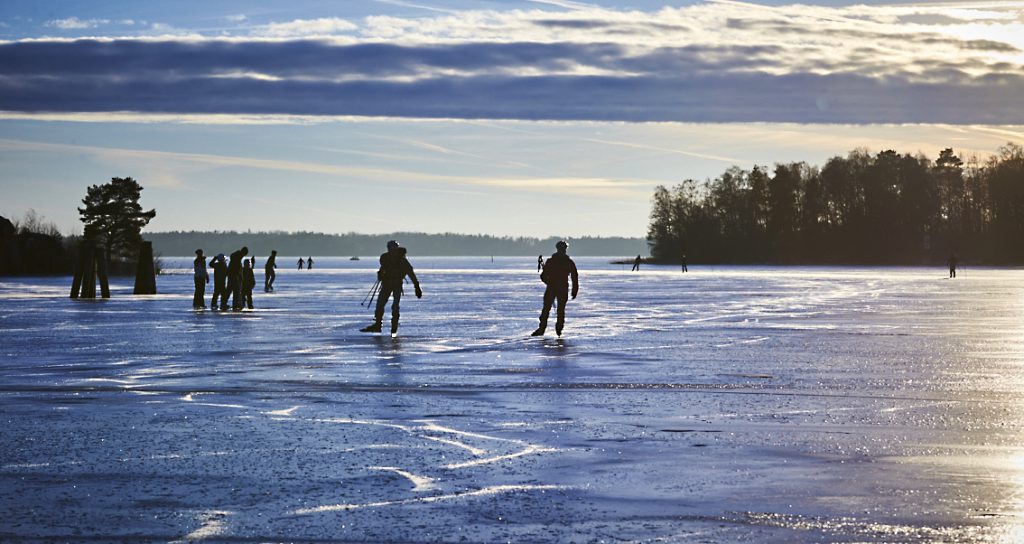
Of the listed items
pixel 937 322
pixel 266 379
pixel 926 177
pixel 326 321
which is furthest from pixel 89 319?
pixel 926 177

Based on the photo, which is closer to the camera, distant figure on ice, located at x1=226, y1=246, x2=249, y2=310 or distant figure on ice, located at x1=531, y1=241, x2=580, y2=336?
distant figure on ice, located at x1=531, y1=241, x2=580, y2=336

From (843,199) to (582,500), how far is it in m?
170

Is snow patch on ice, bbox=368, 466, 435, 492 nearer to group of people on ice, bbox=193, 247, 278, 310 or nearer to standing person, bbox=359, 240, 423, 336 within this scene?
standing person, bbox=359, 240, 423, 336

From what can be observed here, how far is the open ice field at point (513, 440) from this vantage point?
7039 millimetres

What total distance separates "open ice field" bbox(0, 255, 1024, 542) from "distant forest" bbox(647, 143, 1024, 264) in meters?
144

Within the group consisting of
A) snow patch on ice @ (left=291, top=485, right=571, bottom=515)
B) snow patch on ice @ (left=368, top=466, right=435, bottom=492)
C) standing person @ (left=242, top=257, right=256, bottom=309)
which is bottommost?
snow patch on ice @ (left=368, top=466, right=435, bottom=492)

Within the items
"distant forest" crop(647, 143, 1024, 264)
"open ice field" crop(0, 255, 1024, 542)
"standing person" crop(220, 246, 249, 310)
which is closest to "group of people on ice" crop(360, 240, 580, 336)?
"open ice field" crop(0, 255, 1024, 542)

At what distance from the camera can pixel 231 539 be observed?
659cm

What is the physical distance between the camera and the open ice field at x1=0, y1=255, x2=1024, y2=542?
7.04 m

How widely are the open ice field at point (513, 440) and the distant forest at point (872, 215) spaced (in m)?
144

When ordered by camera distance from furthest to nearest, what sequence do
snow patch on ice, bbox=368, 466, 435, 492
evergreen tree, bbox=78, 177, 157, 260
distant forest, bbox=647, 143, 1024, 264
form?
distant forest, bbox=647, 143, 1024, 264
evergreen tree, bbox=78, 177, 157, 260
snow patch on ice, bbox=368, 466, 435, 492

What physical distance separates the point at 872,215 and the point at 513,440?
16281 centimetres

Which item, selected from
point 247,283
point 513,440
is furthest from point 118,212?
point 513,440

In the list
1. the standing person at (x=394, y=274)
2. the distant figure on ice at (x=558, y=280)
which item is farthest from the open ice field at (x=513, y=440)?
the standing person at (x=394, y=274)
